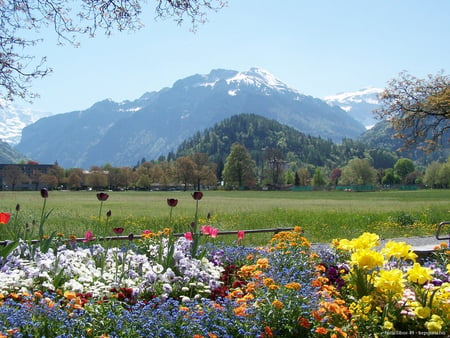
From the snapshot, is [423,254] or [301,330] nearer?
[301,330]

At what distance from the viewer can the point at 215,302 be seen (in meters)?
5.41

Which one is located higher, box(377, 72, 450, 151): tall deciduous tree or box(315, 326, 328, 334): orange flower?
box(377, 72, 450, 151): tall deciduous tree

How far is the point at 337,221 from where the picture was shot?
2478 cm

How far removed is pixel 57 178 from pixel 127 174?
2555 centimetres

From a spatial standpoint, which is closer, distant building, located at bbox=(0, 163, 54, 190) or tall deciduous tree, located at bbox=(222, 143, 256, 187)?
tall deciduous tree, located at bbox=(222, 143, 256, 187)

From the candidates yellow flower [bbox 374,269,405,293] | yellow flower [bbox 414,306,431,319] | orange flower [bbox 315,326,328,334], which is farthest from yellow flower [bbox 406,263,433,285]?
orange flower [bbox 315,326,328,334]

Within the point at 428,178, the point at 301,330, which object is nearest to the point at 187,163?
the point at 428,178

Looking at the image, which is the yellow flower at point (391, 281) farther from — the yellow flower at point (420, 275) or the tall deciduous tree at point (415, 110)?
the tall deciduous tree at point (415, 110)

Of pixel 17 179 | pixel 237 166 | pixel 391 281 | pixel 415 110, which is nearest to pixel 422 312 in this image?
pixel 391 281

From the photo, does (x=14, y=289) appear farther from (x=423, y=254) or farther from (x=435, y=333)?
(x=423, y=254)

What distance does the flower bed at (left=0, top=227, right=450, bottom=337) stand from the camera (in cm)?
445

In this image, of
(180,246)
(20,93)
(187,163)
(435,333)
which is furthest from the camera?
(187,163)

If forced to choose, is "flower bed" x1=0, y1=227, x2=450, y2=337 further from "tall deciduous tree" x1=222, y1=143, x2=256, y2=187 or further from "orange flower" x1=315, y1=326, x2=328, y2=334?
"tall deciduous tree" x1=222, y1=143, x2=256, y2=187

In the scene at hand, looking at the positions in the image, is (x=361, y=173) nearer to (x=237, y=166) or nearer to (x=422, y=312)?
(x=237, y=166)
